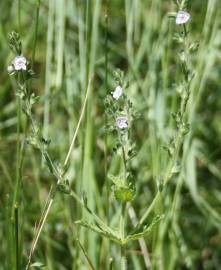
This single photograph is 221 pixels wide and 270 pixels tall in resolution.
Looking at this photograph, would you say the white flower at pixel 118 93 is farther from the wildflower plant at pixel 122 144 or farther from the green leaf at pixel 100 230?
the green leaf at pixel 100 230

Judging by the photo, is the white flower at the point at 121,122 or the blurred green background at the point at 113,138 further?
the blurred green background at the point at 113,138

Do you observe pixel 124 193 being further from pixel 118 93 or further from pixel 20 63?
pixel 20 63

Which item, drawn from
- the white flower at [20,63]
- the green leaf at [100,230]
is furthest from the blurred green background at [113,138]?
the white flower at [20,63]

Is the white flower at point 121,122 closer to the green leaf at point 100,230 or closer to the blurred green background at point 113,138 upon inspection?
the green leaf at point 100,230

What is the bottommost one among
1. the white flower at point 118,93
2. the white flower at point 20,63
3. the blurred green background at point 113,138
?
the blurred green background at point 113,138

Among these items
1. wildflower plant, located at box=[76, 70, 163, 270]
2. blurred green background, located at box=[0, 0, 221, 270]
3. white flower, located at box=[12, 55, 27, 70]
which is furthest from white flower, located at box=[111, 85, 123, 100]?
blurred green background, located at box=[0, 0, 221, 270]

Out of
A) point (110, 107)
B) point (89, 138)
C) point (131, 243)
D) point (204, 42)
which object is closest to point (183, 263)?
point (131, 243)

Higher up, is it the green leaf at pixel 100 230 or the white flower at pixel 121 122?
the white flower at pixel 121 122

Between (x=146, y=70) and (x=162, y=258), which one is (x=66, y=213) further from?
(x=146, y=70)

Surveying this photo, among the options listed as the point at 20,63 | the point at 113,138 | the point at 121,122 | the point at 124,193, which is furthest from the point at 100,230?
the point at 113,138
